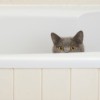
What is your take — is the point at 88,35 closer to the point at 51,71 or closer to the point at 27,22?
the point at 27,22

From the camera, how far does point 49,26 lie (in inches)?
72.9

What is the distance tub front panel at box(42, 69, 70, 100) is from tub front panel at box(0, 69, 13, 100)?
11 centimetres

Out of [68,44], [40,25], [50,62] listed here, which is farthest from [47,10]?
[50,62]

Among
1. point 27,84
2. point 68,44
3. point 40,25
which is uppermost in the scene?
point 40,25

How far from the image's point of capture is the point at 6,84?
105 centimetres

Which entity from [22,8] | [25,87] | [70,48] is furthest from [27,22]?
[25,87]

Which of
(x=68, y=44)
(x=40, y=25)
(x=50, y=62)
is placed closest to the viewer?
(x=50, y=62)

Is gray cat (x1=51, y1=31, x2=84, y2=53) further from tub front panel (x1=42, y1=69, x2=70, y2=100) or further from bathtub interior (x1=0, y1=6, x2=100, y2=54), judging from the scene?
tub front panel (x1=42, y1=69, x2=70, y2=100)

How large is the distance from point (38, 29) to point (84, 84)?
85cm

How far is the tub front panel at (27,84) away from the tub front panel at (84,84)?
0.12 m

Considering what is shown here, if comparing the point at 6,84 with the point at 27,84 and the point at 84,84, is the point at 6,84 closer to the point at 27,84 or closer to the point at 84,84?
the point at 27,84

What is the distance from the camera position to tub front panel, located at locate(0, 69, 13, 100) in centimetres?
104

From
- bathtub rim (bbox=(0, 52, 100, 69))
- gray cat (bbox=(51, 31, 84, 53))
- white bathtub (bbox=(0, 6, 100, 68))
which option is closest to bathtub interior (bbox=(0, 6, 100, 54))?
white bathtub (bbox=(0, 6, 100, 68))

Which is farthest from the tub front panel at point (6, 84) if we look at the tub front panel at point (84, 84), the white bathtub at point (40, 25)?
the white bathtub at point (40, 25)
